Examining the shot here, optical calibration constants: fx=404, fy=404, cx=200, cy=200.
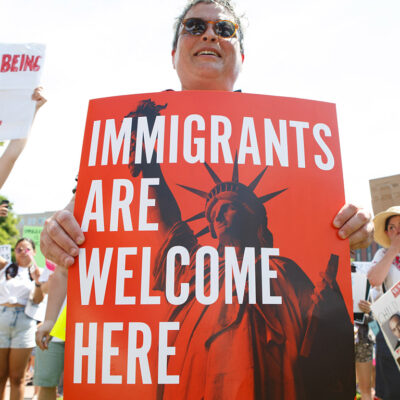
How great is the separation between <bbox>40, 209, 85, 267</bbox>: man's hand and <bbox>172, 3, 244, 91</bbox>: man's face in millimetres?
767

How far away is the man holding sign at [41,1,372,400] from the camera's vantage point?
1087 mm

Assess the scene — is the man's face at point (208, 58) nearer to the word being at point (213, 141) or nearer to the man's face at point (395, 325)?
the word being at point (213, 141)

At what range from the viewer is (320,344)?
3.69 ft

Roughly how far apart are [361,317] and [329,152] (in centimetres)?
374

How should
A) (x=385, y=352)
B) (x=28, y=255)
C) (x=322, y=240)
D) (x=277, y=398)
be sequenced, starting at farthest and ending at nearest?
(x=28, y=255), (x=385, y=352), (x=322, y=240), (x=277, y=398)

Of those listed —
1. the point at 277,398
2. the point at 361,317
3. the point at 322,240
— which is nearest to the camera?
the point at 277,398

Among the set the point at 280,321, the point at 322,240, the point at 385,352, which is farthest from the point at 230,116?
the point at 385,352

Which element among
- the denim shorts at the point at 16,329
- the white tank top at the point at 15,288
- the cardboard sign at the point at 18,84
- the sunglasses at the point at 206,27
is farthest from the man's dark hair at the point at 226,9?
the white tank top at the point at 15,288

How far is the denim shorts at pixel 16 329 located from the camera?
4.21 meters

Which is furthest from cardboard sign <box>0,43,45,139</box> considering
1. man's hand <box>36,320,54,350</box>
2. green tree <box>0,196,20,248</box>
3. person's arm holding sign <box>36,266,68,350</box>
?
green tree <box>0,196,20,248</box>

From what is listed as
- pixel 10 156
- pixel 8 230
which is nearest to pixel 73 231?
pixel 10 156

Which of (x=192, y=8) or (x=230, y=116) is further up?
(x=192, y=8)

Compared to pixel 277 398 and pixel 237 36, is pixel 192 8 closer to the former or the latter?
pixel 237 36

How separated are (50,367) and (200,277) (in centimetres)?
242
